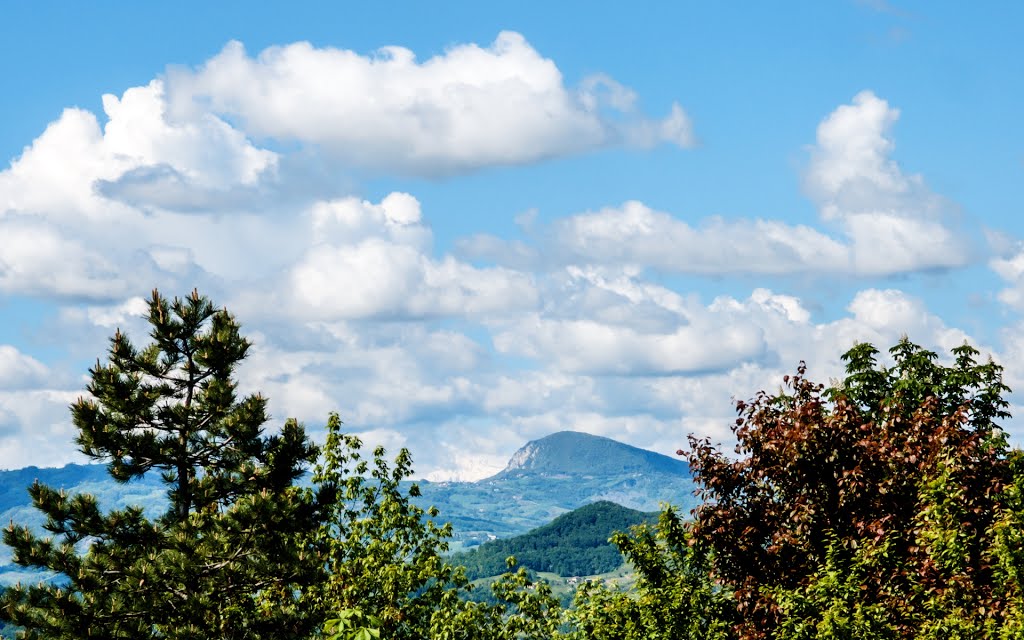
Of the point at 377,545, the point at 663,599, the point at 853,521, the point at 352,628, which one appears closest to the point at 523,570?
the point at 377,545

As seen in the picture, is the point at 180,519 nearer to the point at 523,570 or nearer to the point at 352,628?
the point at 523,570

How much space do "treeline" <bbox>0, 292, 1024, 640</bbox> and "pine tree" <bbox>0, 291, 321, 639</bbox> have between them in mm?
67

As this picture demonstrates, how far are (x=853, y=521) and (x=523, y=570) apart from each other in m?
16.9

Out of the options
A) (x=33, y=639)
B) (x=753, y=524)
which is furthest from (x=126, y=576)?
(x=753, y=524)

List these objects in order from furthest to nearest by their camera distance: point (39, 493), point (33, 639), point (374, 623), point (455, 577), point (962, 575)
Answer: point (455, 577) → point (39, 493) → point (33, 639) → point (962, 575) → point (374, 623)

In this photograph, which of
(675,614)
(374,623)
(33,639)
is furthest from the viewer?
(33,639)

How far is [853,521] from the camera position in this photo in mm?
26500

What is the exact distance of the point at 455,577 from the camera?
39312mm

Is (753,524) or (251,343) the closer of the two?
(753,524)

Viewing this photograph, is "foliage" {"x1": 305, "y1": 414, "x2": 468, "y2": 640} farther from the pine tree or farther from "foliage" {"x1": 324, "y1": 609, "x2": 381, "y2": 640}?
"foliage" {"x1": 324, "y1": 609, "x2": 381, "y2": 640}

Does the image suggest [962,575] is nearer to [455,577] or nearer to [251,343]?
[455,577]

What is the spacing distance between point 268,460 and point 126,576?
549 cm

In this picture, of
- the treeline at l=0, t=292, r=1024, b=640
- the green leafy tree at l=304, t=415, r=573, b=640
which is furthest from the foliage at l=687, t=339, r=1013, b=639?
the green leafy tree at l=304, t=415, r=573, b=640

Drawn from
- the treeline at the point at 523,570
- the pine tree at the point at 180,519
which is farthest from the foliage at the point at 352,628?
the pine tree at the point at 180,519
